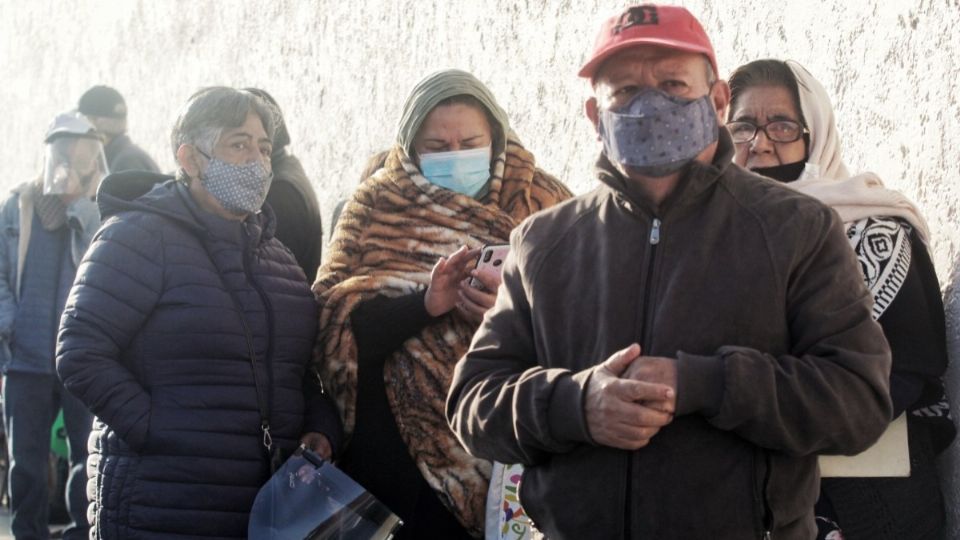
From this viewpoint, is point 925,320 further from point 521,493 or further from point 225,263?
point 225,263

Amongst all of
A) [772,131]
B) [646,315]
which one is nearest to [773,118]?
[772,131]

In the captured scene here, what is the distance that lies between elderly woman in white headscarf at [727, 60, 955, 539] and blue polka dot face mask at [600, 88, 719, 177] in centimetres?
75

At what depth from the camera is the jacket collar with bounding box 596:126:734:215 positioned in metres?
2.53

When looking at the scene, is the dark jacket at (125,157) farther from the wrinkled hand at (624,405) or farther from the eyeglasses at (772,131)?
the wrinkled hand at (624,405)

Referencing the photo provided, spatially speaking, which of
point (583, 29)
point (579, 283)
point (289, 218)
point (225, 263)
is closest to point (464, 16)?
point (583, 29)

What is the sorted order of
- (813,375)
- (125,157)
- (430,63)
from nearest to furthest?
(813,375)
(430,63)
(125,157)

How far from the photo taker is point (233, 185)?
389 cm

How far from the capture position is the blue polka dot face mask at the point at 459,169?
3939 mm

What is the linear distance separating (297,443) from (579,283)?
4.91ft

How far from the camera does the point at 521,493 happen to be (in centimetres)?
267

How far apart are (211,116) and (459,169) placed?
67cm

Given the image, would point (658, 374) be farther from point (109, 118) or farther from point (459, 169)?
point (109, 118)

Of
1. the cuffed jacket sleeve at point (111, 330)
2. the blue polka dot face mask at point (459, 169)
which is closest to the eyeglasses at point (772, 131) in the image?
the blue polka dot face mask at point (459, 169)

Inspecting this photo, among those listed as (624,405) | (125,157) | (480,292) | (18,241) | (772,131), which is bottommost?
(18,241)
